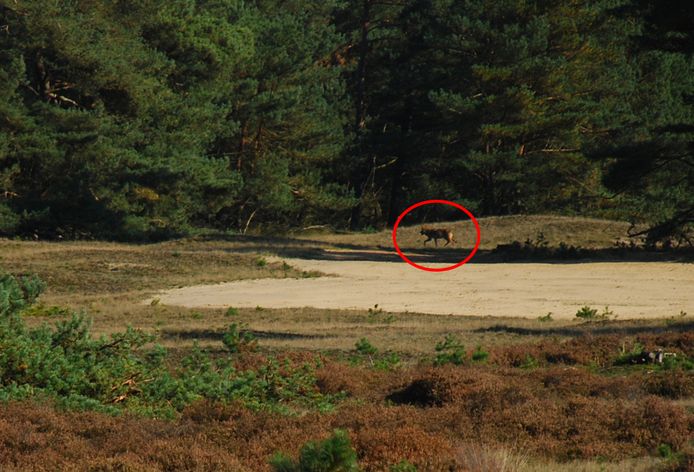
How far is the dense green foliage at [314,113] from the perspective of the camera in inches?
1994

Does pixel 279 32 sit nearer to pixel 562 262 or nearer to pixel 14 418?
pixel 562 262

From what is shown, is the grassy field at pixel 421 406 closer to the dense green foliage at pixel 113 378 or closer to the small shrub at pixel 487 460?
the small shrub at pixel 487 460

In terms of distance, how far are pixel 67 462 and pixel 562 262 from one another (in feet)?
105

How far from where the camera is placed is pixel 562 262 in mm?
39344

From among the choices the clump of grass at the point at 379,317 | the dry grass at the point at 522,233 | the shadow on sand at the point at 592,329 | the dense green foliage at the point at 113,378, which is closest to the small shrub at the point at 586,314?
the shadow on sand at the point at 592,329

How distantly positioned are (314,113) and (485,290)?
111 ft

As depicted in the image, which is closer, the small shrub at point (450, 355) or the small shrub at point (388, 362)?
the small shrub at point (450, 355)

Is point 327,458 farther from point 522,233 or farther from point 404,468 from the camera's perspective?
point 522,233

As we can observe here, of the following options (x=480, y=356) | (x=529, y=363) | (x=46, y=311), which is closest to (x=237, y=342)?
(x=480, y=356)

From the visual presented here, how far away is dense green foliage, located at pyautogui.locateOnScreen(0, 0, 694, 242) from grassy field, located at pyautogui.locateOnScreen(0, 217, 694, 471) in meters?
17.8

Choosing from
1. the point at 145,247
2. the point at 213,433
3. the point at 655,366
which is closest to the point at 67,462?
the point at 213,433

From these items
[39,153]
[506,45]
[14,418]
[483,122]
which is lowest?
[14,418]

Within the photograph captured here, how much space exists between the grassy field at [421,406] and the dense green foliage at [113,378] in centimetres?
53

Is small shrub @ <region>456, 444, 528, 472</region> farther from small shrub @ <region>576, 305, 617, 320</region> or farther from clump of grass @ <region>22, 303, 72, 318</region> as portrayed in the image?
clump of grass @ <region>22, 303, 72, 318</region>
